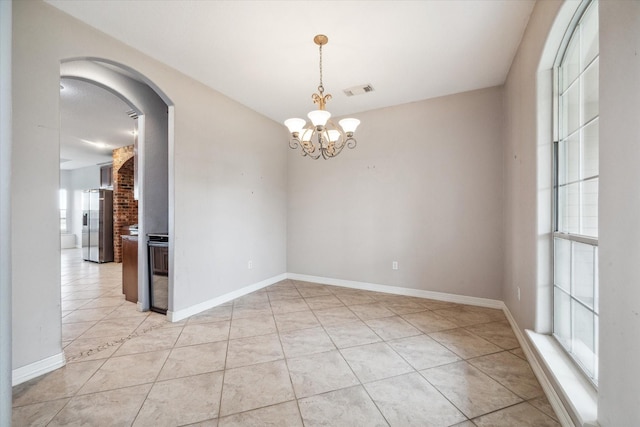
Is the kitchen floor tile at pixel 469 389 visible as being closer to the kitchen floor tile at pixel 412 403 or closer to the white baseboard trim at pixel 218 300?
the kitchen floor tile at pixel 412 403

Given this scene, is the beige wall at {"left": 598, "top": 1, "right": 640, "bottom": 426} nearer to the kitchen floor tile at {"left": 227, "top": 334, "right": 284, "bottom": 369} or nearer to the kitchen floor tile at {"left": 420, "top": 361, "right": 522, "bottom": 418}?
the kitchen floor tile at {"left": 420, "top": 361, "right": 522, "bottom": 418}

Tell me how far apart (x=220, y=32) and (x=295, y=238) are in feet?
10.6

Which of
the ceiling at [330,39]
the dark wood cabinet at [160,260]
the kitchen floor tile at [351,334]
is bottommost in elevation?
the kitchen floor tile at [351,334]

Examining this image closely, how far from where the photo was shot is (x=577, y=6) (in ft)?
5.26

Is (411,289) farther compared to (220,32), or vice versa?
(411,289)

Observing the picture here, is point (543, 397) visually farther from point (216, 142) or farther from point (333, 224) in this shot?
point (216, 142)

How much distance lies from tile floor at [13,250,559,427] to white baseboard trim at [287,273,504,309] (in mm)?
165

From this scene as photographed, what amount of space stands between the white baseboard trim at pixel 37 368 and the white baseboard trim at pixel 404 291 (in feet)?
10.4

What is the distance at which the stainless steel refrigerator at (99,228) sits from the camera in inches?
262

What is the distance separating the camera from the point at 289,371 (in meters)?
2.04

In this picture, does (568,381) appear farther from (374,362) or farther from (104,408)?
(104,408)

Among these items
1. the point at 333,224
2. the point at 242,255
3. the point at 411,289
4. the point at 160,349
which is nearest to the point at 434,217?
the point at 411,289

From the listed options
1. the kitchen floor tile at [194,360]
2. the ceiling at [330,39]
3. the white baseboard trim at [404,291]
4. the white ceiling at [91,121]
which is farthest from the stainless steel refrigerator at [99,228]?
the kitchen floor tile at [194,360]

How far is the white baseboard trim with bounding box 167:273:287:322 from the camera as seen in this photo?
2.99 meters
